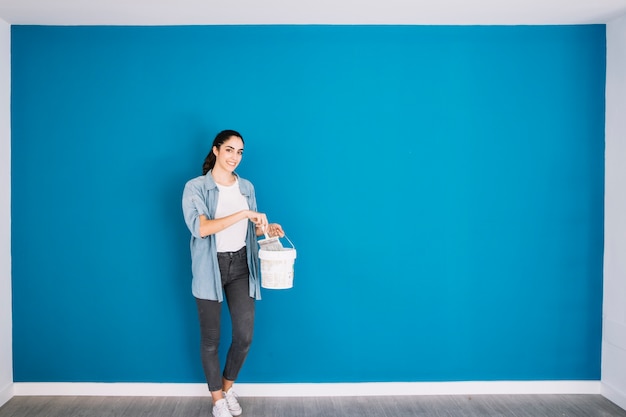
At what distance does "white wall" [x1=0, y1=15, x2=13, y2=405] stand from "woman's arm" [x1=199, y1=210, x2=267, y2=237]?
4.46 ft

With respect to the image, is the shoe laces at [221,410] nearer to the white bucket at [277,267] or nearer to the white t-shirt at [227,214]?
the white bucket at [277,267]

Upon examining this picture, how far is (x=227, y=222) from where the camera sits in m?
2.54

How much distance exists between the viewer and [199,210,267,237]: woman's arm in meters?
2.54

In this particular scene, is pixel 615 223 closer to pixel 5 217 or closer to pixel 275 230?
pixel 275 230

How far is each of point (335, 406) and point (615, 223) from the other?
203cm

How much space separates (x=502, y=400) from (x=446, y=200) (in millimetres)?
1281

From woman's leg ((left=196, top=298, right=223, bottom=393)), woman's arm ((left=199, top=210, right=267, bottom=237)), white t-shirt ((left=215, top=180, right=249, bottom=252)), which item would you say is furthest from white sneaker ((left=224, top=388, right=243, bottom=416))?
woman's arm ((left=199, top=210, right=267, bottom=237))

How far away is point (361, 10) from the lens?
2.81 m

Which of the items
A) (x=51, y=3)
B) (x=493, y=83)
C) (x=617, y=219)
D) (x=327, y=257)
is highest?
(x=51, y=3)

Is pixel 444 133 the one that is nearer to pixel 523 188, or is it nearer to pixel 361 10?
pixel 523 188

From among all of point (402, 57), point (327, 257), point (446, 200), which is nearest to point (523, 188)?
point (446, 200)

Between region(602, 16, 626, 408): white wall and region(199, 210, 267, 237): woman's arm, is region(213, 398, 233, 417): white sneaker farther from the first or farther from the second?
region(602, 16, 626, 408): white wall

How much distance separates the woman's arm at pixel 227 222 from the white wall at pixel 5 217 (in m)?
1.36

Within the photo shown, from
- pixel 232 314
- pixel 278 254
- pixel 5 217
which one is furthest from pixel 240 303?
pixel 5 217
